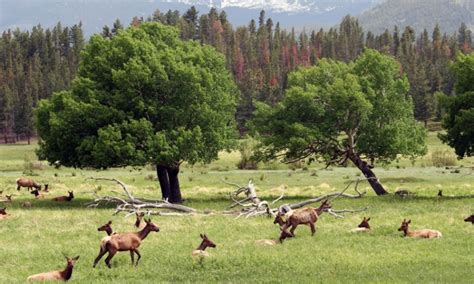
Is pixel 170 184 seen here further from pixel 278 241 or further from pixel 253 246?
pixel 253 246

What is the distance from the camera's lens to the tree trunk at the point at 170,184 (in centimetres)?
4728

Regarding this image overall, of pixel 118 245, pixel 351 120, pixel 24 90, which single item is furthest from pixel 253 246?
pixel 24 90

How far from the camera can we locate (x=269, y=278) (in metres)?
21.3

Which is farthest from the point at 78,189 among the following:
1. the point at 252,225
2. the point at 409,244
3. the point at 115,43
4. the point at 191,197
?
the point at 409,244

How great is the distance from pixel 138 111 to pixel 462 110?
22.4 meters

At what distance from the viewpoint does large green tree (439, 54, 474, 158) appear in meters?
46.3

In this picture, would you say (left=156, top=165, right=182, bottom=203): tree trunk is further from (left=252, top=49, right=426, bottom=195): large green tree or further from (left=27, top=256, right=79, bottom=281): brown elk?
(left=27, top=256, right=79, bottom=281): brown elk

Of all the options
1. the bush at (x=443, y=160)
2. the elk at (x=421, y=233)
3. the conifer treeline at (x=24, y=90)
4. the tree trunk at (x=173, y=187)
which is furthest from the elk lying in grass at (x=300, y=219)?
the conifer treeline at (x=24, y=90)

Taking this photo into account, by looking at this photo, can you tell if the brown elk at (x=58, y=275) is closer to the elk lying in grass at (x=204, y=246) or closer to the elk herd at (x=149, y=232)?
the elk herd at (x=149, y=232)

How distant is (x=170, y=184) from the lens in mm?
47656

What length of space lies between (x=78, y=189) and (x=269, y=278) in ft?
126

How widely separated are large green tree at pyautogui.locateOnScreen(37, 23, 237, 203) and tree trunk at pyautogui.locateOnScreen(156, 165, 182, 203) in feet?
0.23

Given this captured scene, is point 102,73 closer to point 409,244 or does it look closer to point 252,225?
point 252,225

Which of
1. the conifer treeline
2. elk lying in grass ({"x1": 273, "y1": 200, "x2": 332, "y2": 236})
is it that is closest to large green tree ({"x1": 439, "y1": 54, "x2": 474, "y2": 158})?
elk lying in grass ({"x1": 273, "y1": 200, "x2": 332, "y2": 236})
